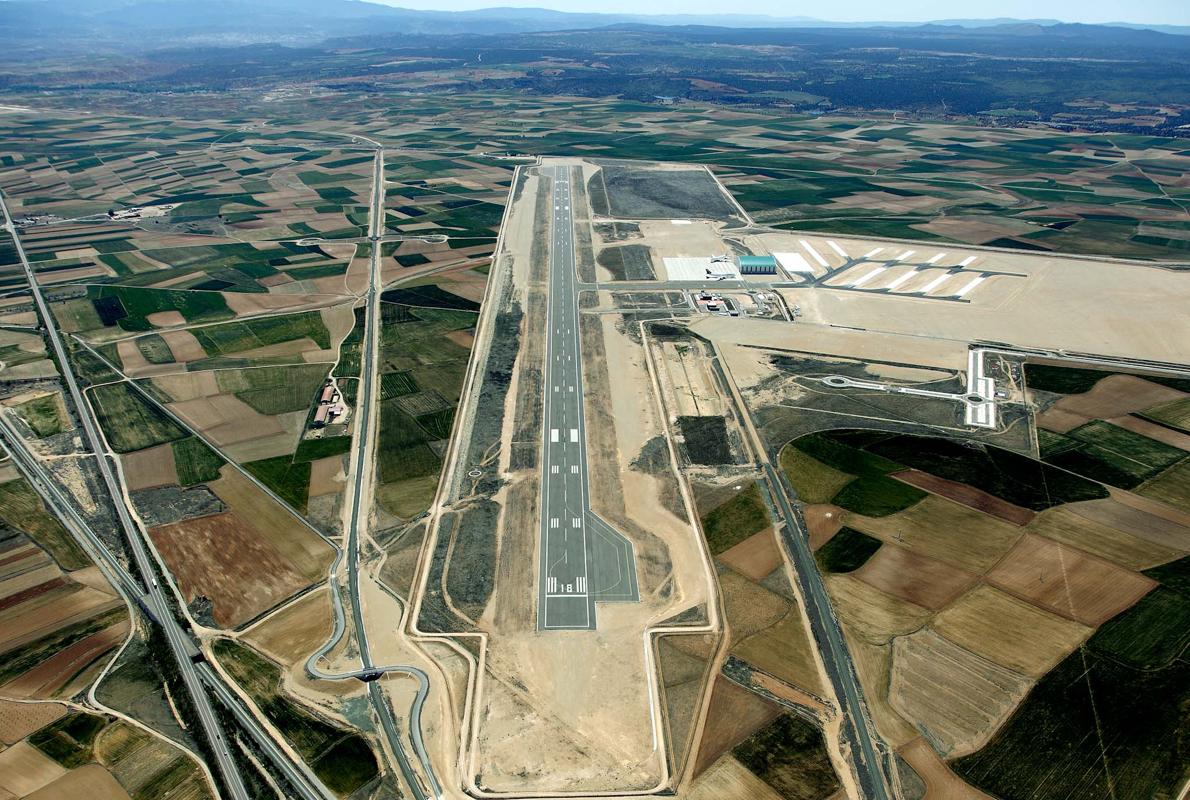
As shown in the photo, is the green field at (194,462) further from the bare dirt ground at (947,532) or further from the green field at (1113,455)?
the green field at (1113,455)

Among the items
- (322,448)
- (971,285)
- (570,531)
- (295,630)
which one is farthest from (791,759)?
(971,285)

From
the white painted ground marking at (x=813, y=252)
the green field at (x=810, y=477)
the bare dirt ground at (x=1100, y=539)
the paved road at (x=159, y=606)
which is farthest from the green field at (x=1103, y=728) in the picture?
the white painted ground marking at (x=813, y=252)

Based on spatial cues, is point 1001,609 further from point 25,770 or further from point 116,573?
point 116,573

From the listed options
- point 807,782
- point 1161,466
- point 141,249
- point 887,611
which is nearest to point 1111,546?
point 1161,466

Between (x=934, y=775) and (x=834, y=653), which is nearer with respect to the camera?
(x=934, y=775)

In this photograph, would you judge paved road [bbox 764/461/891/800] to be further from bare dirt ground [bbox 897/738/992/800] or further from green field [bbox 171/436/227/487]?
green field [bbox 171/436/227/487]

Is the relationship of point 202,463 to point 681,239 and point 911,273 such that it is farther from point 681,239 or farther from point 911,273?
point 911,273

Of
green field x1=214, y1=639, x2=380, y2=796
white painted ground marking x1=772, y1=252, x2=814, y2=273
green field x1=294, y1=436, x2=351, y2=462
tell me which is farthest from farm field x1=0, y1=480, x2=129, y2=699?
white painted ground marking x1=772, y1=252, x2=814, y2=273
